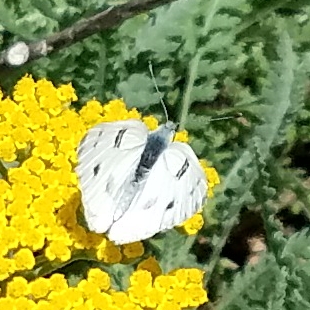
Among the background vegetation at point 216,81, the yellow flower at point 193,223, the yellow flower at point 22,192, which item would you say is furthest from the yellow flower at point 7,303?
the background vegetation at point 216,81

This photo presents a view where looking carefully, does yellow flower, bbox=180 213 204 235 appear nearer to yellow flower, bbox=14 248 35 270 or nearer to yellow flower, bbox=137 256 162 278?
yellow flower, bbox=137 256 162 278

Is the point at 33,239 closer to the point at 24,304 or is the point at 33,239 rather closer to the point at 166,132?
the point at 24,304

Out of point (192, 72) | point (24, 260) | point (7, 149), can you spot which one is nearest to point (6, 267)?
point (24, 260)

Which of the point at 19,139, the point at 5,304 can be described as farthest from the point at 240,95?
the point at 5,304

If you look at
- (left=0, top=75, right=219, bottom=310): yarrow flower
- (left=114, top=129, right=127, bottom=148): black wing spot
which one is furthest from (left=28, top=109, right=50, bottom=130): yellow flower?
(left=114, top=129, right=127, bottom=148): black wing spot

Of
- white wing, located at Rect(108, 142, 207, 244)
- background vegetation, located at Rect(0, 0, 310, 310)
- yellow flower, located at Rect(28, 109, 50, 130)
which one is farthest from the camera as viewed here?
background vegetation, located at Rect(0, 0, 310, 310)

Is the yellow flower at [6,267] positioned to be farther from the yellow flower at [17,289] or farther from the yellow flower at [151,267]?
the yellow flower at [151,267]
